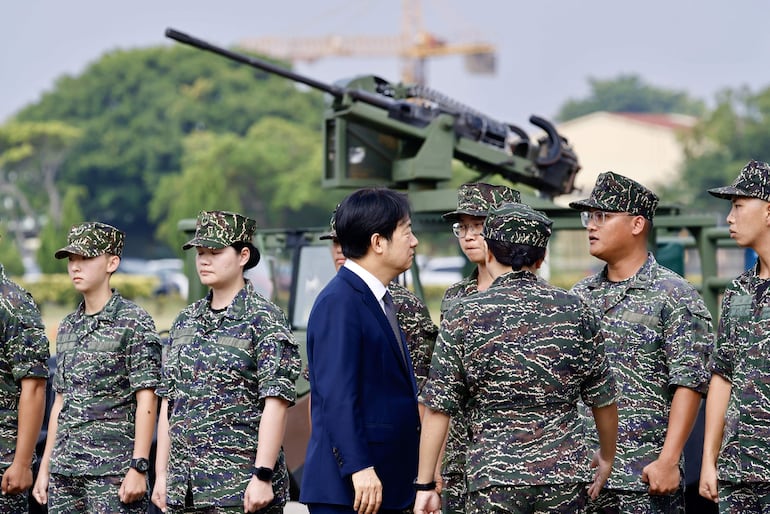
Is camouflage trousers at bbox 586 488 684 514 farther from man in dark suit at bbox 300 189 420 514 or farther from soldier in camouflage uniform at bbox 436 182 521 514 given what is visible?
man in dark suit at bbox 300 189 420 514

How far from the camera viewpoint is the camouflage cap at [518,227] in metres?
4.21

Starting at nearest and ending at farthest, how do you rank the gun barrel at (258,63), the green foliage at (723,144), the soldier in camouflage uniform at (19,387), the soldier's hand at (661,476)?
the soldier's hand at (661,476) → the soldier in camouflage uniform at (19,387) → the gun barrel at (258,63) → the green foliage at (723,144)

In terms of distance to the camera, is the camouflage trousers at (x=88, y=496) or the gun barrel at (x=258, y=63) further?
the gun barrel at (x=258, y=63)

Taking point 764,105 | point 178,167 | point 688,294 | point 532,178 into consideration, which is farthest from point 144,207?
point 688,294

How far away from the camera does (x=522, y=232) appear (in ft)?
13.8

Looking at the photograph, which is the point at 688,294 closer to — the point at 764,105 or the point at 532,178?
the point at 532,178

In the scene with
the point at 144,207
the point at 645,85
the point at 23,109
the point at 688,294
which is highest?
the point at 645,85

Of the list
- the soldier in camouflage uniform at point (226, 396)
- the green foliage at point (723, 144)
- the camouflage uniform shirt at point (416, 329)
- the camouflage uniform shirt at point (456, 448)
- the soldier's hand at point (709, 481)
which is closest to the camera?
the soldier in camouflage uniform at point (226, 396)

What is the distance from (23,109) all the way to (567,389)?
215ft

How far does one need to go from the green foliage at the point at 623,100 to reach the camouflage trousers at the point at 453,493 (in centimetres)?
9754

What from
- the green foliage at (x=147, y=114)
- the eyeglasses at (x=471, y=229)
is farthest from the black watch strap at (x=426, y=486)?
the green foliage at (x=147, y=114)

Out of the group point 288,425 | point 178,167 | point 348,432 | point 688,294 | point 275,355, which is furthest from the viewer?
point 178,167

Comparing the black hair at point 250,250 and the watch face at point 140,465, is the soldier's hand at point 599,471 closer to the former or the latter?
the black hair at point 250,250

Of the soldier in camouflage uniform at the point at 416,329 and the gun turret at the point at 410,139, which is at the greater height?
the gun turret at the point at 410,139
